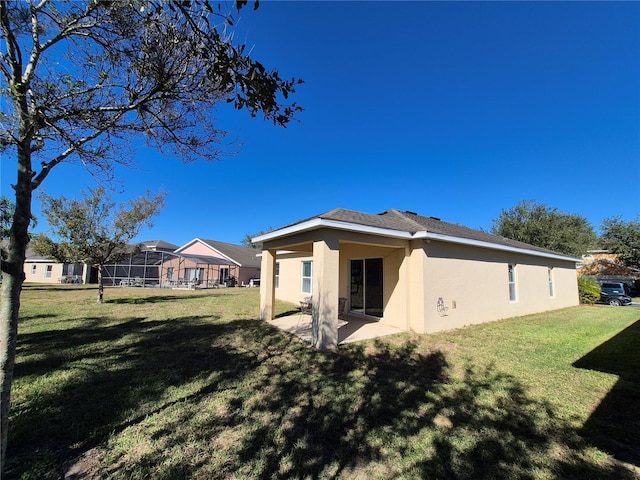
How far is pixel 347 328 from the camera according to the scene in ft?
29.1

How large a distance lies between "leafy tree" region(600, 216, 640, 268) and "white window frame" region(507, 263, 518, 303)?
1108 inches

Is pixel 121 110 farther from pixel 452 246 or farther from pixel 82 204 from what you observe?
pixel 82 204

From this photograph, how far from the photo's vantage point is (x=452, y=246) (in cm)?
926

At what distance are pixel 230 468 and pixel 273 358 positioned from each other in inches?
134

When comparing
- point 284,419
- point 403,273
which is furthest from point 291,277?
point 284,419

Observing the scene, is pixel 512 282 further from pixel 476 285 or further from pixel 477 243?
pixel 477 243

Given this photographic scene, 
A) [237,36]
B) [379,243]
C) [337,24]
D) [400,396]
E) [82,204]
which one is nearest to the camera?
[237,36]

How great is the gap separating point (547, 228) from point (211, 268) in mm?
36513

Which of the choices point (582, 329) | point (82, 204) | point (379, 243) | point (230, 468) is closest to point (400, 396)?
point (230, 468)

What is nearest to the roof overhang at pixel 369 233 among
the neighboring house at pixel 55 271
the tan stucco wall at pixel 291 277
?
the tan stucco wall at pixel 291 277

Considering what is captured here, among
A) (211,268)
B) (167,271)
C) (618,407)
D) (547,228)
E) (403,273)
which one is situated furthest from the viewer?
(211,268)

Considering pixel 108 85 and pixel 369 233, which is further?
pixel 369 233

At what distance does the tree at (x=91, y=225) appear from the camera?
506 inches

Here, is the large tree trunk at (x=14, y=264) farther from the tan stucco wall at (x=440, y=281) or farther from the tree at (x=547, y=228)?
the tree at (x=547, y=228)
